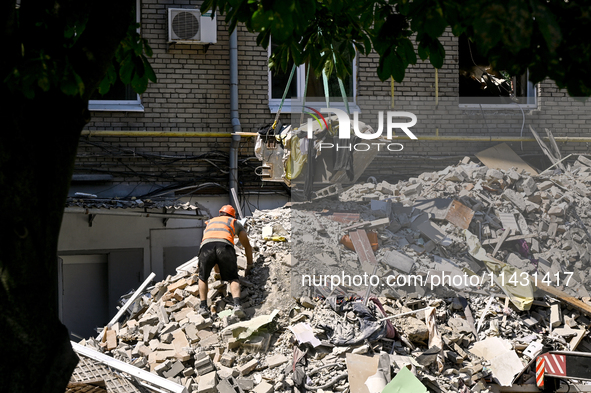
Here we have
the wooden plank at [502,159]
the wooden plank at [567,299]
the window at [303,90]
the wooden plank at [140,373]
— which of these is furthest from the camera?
the window at [303,90]

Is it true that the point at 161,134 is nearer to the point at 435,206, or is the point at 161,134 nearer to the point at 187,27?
the point at 187,27

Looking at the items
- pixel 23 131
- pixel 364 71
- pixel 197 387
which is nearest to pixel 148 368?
pixel 197 387

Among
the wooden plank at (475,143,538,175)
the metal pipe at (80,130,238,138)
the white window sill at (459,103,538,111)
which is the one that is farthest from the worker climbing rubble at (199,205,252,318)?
the white window sill at (459,103,538,111)

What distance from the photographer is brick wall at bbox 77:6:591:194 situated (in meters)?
10.1

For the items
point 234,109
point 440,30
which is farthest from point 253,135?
point 440,30

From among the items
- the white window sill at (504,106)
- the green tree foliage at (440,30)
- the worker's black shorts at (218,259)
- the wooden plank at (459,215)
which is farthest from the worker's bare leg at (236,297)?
the white window sill at (504,106)

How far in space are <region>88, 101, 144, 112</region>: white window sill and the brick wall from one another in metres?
0.08

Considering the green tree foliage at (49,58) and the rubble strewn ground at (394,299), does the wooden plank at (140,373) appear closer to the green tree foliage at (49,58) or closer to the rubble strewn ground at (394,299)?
the rubble strewn ground at (394,299)

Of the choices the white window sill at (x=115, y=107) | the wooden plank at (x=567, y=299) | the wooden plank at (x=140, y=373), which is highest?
the white window sill at (x=115, y=107)

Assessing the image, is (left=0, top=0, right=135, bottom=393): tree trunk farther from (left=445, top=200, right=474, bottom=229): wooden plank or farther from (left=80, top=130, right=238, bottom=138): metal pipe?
(left=80, top=130, right=238, bottom=138): metal pipe

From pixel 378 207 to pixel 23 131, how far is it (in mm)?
6941

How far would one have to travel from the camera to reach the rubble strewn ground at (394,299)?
641 cm

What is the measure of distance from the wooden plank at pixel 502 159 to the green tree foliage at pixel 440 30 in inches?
273

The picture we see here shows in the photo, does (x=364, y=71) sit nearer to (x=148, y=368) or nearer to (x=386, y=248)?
(x=386, y=248)
